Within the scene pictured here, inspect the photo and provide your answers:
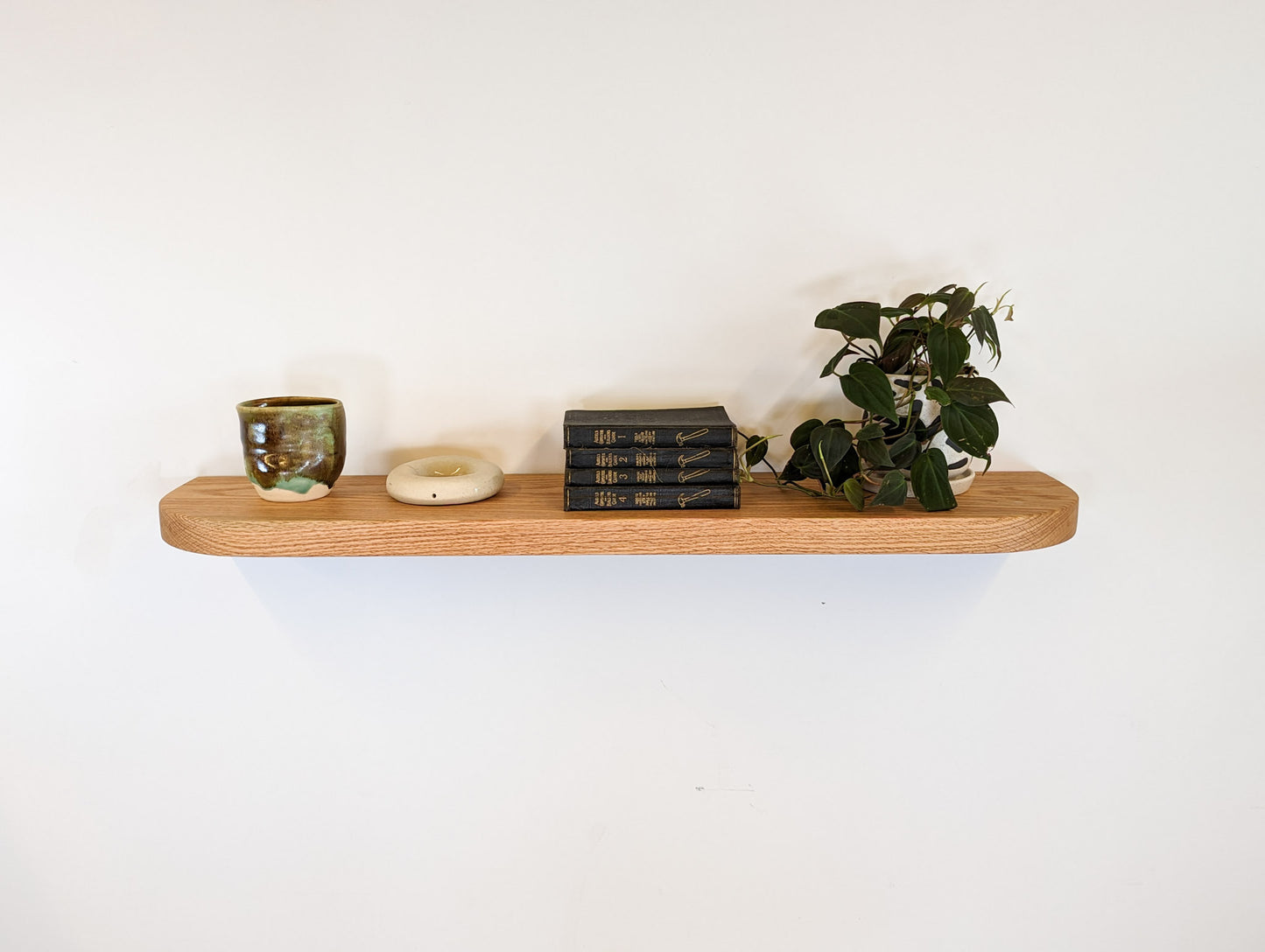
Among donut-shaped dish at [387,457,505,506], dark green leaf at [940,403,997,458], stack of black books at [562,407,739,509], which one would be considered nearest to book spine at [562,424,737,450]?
stack of black books at [562,407,739,509]

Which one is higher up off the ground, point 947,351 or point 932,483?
point 947,351

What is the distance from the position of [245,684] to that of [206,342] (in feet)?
1.37

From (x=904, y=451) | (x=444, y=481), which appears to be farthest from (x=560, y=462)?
(x=904, y=451)

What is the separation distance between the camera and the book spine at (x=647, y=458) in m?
0.77

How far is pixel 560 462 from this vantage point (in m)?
0.92

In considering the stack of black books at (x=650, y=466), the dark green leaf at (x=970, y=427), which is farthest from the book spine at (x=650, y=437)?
the dark green leaf at (x=970, y=427)

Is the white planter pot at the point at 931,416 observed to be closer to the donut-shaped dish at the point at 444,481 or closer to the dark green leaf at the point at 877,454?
the dark green leaf at the point at 877,454

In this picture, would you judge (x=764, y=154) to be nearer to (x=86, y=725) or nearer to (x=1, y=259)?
(x=1, y=259)

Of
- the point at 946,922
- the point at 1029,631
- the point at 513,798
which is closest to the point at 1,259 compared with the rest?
the point at 513,798

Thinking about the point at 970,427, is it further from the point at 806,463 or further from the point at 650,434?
the point at 650,434

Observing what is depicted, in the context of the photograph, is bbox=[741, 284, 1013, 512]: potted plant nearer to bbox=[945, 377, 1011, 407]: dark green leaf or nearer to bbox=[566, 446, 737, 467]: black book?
bbox=[945, 377, 1011, 407]: dark green leaf

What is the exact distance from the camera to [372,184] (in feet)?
2.84

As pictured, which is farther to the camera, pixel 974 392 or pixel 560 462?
pixel 560 462

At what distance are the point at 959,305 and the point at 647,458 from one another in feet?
1.11
